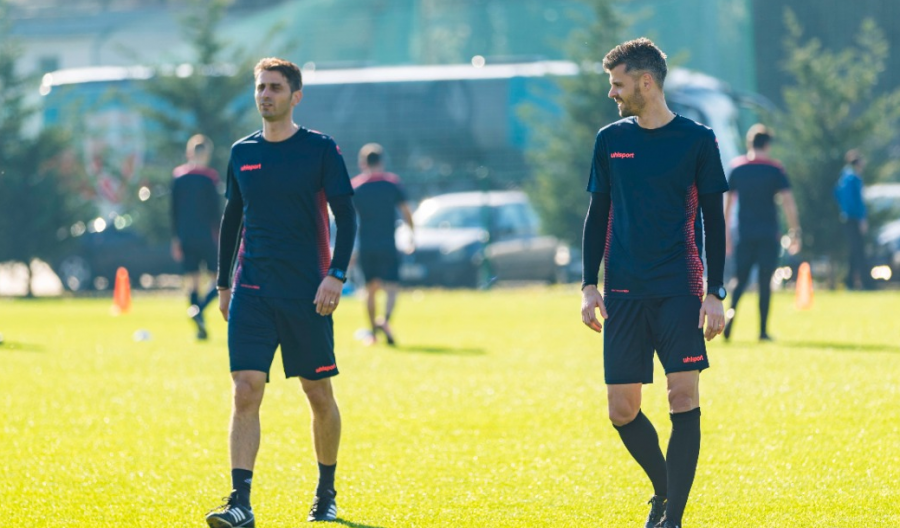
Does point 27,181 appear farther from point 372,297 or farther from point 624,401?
point 624,401

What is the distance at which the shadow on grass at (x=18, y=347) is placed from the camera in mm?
Result: 16403

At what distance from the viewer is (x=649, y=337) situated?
6.40 metres

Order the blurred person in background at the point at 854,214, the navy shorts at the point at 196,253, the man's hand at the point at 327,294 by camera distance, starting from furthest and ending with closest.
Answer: the blurred person in background at the point at 854,214
the navy shorts at the point at 196,253
the man's hand at the point at 327,294

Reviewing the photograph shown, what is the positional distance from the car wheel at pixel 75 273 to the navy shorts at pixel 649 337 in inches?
1003

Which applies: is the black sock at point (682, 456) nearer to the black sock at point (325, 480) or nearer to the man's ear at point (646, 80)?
the man's ear at point (646, 80)

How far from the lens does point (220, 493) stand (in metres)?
7.74

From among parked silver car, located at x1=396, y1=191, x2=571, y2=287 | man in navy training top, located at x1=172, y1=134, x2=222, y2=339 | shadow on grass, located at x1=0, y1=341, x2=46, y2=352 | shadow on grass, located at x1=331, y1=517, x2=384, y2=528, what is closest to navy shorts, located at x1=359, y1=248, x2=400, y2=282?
→ man in navy training top, located at x1=172, y1=134, x2=222, y2=339

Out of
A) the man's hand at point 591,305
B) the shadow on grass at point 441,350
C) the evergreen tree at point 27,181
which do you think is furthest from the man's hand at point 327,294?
the evergreen tree at point 27,181

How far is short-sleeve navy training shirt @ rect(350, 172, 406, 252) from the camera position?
16484 mm

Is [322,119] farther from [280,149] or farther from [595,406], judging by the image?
[280,149]

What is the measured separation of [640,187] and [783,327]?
12066 millimetres

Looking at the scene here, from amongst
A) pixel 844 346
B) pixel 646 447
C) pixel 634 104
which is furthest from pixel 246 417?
pixel 844 346

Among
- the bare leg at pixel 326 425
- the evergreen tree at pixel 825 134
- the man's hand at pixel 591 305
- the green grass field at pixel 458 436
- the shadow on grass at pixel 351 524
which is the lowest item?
the shadow on grass at pixel 351 524

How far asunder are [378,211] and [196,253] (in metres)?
2.19
